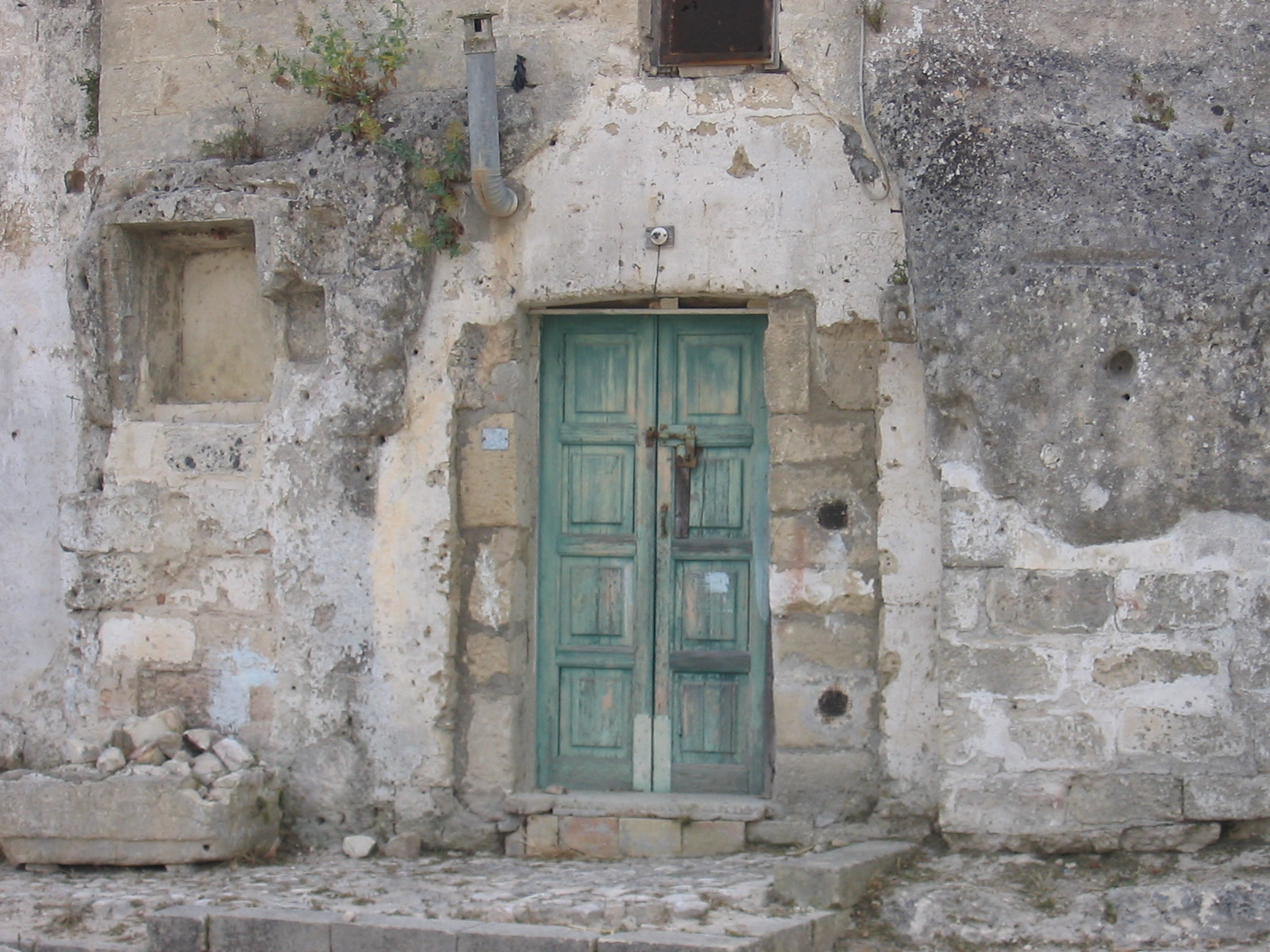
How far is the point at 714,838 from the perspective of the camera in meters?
5.91

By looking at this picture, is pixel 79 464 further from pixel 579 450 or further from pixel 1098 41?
pixel 1098 41

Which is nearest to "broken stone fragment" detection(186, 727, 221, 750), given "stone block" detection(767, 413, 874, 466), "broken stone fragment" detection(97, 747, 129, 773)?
"broken stone fragment" detection(97, 747, 129, 773)

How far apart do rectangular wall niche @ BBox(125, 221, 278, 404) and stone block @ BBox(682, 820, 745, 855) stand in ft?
7.73

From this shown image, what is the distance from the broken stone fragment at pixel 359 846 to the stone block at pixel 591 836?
70 centimetres

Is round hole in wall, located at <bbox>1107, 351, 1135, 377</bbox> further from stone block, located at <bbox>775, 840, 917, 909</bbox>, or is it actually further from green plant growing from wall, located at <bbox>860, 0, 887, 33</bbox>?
stone block, located at <bbox>775, 840, 917, 909</bbox>

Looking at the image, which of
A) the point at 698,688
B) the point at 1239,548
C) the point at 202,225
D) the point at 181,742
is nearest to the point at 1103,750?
the point at 1239,548

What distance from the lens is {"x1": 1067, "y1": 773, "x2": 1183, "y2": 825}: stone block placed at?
5227 mm

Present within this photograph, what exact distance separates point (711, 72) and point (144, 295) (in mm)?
2384

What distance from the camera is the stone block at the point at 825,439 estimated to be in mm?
5824

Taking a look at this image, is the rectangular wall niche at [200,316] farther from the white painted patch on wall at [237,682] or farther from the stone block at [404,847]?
the stone block at [404,847]

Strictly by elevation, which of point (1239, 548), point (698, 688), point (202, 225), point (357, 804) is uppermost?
point (202, 225)

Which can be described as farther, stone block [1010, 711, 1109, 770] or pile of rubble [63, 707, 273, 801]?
pile of rubble [63, 707, 273, 801]

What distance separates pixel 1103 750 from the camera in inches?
207

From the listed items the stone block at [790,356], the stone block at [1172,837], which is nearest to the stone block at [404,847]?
the stone block at [790,356]
